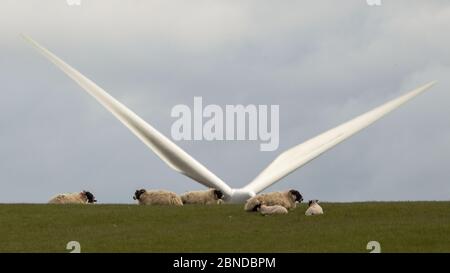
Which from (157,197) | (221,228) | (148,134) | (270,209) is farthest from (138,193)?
(221,228)

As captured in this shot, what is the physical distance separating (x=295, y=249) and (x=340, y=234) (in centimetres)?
243

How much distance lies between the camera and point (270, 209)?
32.3 metres

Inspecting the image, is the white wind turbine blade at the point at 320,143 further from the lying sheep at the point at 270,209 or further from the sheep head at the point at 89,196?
the lying sheep at the point at 270,209

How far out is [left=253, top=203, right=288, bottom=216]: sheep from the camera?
105 feet

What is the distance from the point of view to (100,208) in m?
33.6

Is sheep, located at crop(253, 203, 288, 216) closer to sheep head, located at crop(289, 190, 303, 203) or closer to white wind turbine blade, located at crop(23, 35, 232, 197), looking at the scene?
sheep head, located at crop(289, 190, 303, 203)

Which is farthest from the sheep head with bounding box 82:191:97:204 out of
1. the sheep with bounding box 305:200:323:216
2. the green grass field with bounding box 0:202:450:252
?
the sheep with bounding box 305:200:323:216

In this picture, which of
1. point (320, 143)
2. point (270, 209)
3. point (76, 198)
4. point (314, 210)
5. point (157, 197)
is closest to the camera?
point (314, 210)

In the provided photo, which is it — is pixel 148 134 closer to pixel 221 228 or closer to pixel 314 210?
pixel 314 210

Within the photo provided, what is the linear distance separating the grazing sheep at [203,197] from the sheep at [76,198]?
3.52 meters

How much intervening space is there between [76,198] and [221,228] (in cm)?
1255
